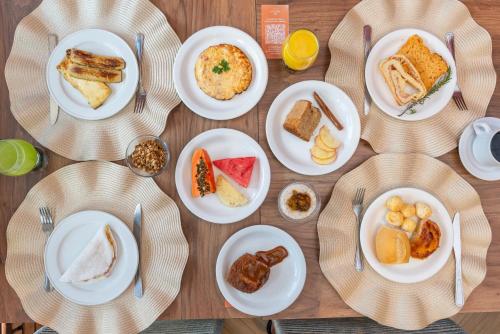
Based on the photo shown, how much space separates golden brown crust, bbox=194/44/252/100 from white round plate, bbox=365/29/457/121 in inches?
16.2

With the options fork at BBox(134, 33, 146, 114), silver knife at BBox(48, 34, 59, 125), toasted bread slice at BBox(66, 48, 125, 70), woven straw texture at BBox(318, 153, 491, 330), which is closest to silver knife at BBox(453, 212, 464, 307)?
woven straw texture at BBox(318, 153, 491, 330)

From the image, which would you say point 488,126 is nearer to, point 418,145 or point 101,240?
point 418,145

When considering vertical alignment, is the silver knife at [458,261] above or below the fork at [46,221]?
below

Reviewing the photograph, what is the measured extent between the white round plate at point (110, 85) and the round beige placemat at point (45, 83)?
3 centimetres

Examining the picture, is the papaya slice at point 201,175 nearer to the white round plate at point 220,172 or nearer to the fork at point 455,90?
the white round plate at point 220,172

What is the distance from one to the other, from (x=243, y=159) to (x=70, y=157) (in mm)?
555

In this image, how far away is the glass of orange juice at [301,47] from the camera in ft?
→ 3.91

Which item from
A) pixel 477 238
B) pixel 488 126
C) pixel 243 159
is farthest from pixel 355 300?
pixel 488 126

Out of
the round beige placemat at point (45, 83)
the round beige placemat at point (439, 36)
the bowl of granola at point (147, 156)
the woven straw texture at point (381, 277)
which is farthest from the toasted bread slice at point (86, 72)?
the woven straw texture at point (381, 277)

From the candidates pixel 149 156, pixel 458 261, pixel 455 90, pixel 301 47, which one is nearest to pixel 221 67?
pixel 301 47

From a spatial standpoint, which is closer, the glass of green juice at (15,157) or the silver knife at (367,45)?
the glass of green juice at (15,157)

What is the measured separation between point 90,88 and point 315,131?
746 millimetres

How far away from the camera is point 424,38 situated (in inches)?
51.2

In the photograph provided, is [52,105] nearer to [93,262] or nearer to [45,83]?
[45,83]
